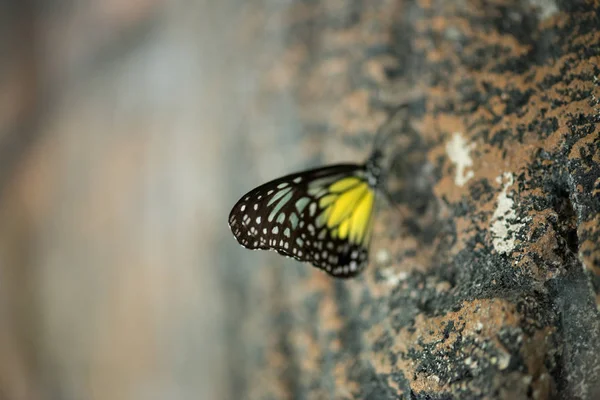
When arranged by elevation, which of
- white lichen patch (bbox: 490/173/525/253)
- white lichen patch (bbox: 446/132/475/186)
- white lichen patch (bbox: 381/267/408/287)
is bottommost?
white lichen patch (bbox: 381/267/408/287)

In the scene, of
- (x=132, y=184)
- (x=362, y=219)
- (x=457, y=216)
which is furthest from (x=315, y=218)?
(x=132, y=184)

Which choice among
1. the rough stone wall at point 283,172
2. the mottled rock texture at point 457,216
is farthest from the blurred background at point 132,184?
the mottled rock texture at point 457,216

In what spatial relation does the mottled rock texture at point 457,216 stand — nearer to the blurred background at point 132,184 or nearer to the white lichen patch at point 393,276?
the white lichen patch at point 393,276

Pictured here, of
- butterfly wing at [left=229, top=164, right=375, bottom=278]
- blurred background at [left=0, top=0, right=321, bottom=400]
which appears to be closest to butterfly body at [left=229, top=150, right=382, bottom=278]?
butterfly wing at [left=229, top=164, right=375, bottom=278]

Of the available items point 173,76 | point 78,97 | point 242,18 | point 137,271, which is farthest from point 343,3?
point 78,97

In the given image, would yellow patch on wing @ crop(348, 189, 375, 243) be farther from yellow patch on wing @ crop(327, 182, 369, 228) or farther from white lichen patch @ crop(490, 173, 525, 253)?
white lichen patch @ crop(490, 173, 525, 253)

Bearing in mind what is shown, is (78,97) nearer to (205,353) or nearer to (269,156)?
(269,156)
